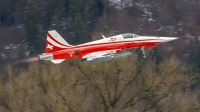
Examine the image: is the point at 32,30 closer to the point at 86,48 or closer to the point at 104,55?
the point at 86,48

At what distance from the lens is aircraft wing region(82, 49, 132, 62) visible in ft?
121

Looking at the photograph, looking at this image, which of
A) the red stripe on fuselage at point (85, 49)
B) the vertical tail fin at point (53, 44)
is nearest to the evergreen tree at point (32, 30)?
the vertical tail fin at point (53, 44)

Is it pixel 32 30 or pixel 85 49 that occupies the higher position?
pixel 32 30

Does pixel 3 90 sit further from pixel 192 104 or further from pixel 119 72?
pixel 192 104

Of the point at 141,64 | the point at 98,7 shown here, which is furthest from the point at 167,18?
the point at 141,64

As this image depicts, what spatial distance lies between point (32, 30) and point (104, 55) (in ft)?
235

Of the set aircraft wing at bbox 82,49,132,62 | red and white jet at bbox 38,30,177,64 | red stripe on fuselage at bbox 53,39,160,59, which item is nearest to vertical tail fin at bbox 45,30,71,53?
red and white jet at bbox 38,30,177,64

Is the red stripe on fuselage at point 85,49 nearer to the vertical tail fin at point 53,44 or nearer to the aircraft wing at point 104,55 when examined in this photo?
the aircraft wing at point 104,55

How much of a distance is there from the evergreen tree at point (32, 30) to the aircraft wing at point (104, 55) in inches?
2542

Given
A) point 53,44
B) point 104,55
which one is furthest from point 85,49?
point 53,44

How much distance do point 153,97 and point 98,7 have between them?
7808 cm

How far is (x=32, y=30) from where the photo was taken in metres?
108

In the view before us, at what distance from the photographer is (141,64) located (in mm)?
43156

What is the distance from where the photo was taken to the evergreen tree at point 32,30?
10350 cm
